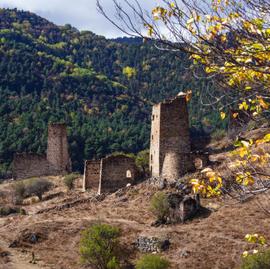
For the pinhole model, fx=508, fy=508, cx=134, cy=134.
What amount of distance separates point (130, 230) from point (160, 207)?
1.96 m

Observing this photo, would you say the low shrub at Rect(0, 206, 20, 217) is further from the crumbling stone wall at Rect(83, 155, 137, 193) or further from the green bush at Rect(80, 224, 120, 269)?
the green bush at Rect(80, 224, 120, 269)

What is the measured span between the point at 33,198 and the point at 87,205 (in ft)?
27.1

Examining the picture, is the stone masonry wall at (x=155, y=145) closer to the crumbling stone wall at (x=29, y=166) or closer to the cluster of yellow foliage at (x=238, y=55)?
the crumbling stone wall at (x=29, y=166)

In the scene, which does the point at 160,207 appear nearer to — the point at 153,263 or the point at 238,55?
the point at 153,263

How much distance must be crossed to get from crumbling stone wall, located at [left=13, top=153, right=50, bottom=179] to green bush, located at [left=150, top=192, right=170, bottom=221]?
860 inches

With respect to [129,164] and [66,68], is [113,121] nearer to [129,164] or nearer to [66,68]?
[66,68]

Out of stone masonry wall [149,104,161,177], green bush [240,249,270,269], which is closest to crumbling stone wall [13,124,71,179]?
stone masonry wall [149,104,161,177]

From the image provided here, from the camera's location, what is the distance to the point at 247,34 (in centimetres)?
689

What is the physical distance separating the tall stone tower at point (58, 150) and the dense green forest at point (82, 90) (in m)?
11.8

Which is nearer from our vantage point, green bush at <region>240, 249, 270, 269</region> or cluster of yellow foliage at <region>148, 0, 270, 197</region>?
cluster of yellow foliage at <region>148, 0, 270, 197</region>

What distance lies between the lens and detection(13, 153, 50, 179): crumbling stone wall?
46.2 metres

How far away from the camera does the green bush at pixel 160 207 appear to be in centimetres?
2595

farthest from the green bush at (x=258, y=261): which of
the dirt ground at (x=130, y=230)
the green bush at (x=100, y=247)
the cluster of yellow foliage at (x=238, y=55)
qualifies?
the cluster of yellow foliage at (x=238, y=55)

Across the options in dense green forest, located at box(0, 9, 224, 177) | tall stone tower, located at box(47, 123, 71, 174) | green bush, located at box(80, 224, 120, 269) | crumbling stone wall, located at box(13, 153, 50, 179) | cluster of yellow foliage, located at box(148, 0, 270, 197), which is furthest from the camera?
dense green forest, located at box(0, 9, 224, 177)
